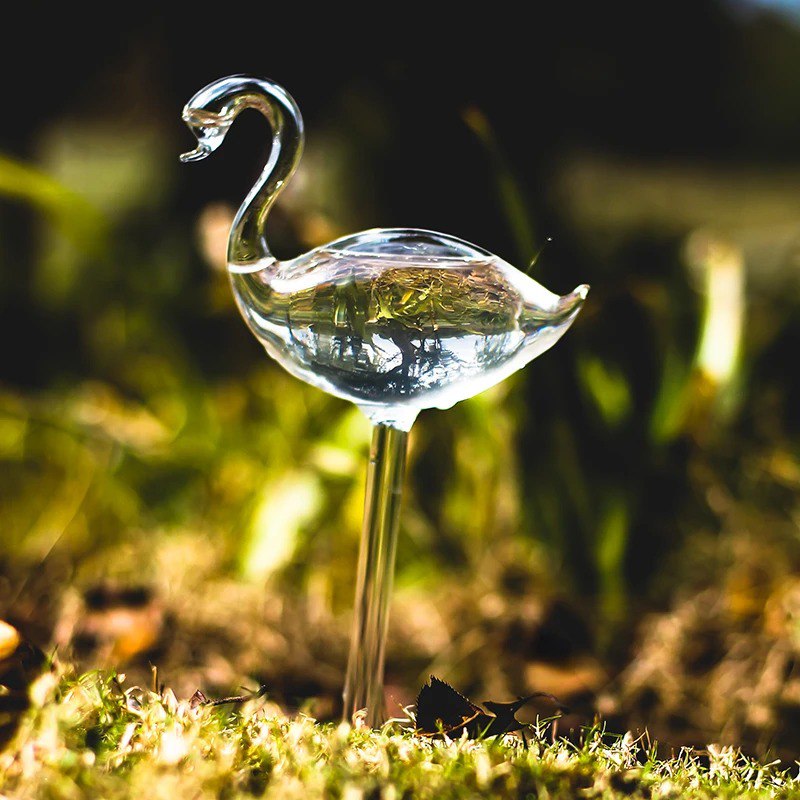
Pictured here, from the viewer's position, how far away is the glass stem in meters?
0.45

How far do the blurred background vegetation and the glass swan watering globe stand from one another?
148 mm

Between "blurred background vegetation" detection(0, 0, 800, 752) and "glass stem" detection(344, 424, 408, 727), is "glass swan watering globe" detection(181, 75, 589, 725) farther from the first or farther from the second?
"blurred background vegetation" detection(0, 0, 800, 752)

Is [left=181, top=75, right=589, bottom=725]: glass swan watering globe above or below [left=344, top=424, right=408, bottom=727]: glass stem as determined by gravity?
above

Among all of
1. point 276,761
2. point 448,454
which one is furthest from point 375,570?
point 448,454

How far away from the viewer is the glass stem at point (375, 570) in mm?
446

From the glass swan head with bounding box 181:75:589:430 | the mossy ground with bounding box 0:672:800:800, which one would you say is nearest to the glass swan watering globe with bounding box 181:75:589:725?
the glass swan head with bounding box 181:75:589:430

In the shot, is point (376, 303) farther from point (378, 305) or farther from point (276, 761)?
point (276, 761)

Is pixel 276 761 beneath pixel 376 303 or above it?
beneath

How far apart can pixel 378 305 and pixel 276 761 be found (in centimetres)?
20

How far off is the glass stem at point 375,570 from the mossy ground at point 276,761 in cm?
4

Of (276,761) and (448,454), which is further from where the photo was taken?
(448,454)

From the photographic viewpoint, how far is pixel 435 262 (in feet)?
1.32

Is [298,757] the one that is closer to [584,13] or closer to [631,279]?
[631,279]

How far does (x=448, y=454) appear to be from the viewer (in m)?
0.85
